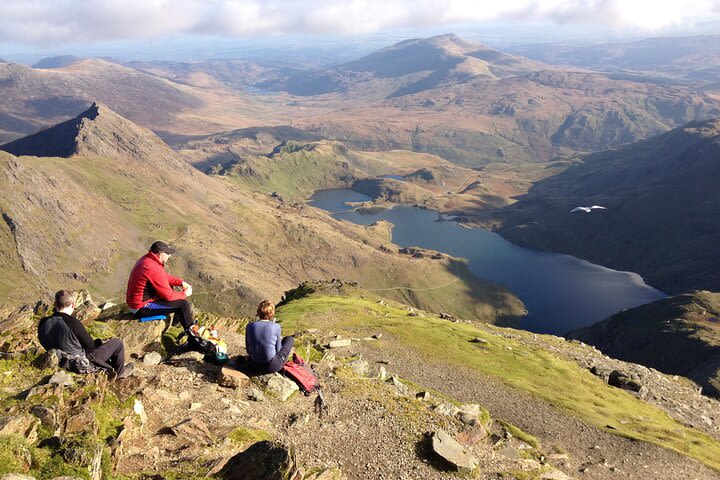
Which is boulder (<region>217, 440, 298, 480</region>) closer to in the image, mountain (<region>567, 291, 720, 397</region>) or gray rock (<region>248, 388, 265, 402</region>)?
gray rock (<region>248, 388, 265, 402</region>)

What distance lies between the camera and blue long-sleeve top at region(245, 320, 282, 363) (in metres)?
23.7

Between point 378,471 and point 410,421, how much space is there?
5.47m

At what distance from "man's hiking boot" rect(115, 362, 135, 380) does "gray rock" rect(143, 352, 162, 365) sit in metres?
1.97

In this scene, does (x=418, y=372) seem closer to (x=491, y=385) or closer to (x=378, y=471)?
(x=491, y=385)

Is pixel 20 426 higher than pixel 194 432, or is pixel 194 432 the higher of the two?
pixel 20 426

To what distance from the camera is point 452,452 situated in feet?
77.6

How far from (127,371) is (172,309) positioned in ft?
15.6

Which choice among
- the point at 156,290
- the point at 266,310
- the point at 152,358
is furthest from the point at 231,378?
the point at 156,290

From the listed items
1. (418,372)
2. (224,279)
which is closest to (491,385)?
(418,372)

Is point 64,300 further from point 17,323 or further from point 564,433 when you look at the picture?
point 564,433

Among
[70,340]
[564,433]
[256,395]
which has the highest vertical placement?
[70,340]

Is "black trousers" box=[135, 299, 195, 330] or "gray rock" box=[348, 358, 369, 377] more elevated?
"black trousers" box=[135, 299, 195, 330]

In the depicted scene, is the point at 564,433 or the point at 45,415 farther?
the point at 564,433

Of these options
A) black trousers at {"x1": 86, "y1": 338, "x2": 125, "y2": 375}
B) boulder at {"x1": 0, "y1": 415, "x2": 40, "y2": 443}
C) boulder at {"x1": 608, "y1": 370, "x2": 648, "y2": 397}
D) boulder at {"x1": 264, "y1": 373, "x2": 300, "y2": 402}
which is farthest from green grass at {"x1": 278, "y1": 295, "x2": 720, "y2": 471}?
boulder at {"x1": 0, "y1": 415, "x2": 40, "y2": 443}
